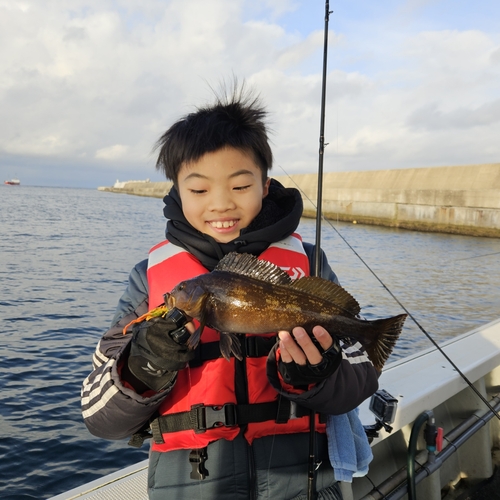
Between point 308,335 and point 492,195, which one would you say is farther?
point 492,195

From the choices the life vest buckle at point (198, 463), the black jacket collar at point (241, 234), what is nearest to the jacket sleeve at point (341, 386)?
the life vest buckle at point (198, 463)

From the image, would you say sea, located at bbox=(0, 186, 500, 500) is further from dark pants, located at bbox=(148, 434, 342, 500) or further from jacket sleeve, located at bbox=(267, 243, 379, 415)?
dark pants, located at bbox=(148, 434, 342, 500)

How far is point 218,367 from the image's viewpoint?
2.31 meters

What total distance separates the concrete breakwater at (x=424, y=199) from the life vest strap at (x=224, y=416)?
31034 millimetres

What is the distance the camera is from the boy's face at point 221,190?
2361 millimetres

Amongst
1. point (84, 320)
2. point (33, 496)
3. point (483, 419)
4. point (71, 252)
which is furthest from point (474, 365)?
point (71, 252)

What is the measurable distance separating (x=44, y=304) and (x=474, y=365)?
1156 cm

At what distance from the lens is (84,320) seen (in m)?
11.5

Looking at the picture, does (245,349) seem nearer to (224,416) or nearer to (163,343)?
(224,416)

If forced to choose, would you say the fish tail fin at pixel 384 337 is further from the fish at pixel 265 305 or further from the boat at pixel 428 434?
the boat at pixel 428 434

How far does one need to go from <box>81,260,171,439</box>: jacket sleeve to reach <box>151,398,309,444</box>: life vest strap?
0.36 ft

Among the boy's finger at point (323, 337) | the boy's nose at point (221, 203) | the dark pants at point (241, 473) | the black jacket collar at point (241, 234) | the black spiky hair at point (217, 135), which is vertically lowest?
the dark pants at point (241, 473)

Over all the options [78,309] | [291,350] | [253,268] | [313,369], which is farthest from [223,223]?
[78,309]

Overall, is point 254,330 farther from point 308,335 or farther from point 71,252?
point 71,252
